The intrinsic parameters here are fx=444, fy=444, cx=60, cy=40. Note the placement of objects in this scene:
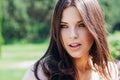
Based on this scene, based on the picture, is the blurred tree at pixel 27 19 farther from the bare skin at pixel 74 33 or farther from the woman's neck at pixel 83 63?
the bare skin at pixel 74 33

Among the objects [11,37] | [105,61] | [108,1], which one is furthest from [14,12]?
[105,61]

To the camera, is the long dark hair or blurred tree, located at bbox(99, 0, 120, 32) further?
blurred tree, located at bbox(99, 0, 120, 32)

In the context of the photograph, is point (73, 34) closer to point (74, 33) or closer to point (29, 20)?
point (74, 33)

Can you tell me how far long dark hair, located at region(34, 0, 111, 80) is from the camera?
305 centimetres

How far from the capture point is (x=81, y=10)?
9.95 feet

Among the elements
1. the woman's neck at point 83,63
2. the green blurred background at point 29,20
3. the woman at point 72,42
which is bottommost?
the green blurred background at point 29,20

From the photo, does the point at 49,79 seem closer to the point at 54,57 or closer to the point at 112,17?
the point at 54,57

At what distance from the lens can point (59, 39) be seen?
3072mm

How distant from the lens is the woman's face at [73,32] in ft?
9.89

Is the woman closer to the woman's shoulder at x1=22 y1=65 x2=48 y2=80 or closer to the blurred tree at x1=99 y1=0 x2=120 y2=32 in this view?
the woman's shoulder at x1=22 y1=65 x2=48 y2=80

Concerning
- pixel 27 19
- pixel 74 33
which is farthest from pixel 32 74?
pixel 27 19

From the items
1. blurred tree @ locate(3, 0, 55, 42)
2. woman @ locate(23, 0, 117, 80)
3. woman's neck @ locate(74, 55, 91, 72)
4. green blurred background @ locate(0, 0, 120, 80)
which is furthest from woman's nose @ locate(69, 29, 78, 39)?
A: blurred tree @ locate(3, 0, 55, 42)

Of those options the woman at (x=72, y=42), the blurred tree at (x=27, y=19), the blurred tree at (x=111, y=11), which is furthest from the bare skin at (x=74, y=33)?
the blurred tree at (x=111, y=11)

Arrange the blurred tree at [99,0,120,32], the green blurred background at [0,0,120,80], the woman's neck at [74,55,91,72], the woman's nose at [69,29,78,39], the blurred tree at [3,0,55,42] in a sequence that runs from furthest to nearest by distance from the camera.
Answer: the blurred tree at [99,0,120,32] < the blurred tree at [3,0,55,42] < the green blurred background at [0,0,120,80] < the woman's neck at [74,55,91,72] < the woman's nose at [69,29,78,39]
